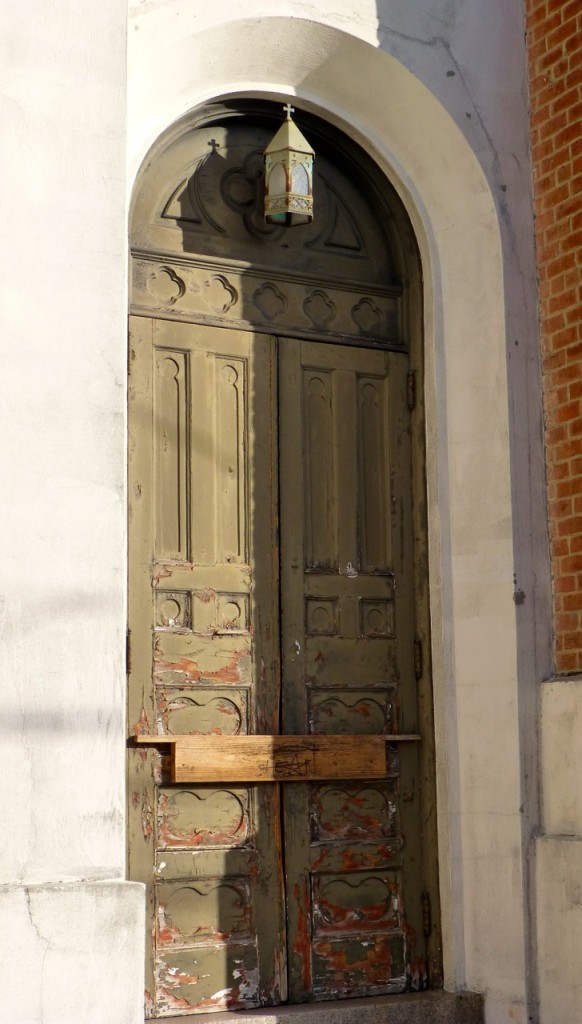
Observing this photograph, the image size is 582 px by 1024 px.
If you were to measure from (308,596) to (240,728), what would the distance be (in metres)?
0.67

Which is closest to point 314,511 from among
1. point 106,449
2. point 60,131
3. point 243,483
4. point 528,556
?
point 243,483

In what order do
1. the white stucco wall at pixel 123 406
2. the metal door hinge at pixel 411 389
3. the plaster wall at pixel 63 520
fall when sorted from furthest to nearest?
1. the metal door hinge at pixel 411 389
2. the white stucco wall at pixel 123 406
3. the plaster wall at pixel 63 520

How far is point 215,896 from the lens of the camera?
5348 mm

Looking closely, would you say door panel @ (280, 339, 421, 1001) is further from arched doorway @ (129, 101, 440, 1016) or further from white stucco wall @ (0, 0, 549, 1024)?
white stucco wall @ (0, 0, 549, 1024)

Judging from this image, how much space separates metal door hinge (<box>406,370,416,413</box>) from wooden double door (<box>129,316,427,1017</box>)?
0.24ft

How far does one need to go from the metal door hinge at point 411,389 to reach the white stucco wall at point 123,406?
0.10m

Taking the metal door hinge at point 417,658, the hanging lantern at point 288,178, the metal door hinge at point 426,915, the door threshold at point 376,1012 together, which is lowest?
the door threshold at point 376,1012

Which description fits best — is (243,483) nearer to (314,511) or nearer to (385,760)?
(314,511)

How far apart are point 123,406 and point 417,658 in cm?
204

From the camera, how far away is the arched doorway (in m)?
5.36

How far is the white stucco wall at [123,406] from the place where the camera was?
439 cm

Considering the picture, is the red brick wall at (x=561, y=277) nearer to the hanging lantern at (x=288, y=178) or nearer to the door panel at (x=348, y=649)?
the door panel at (x=348, y=649)

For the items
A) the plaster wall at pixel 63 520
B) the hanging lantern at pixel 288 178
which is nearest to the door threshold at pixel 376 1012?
the plaster wall at pixel 63 520

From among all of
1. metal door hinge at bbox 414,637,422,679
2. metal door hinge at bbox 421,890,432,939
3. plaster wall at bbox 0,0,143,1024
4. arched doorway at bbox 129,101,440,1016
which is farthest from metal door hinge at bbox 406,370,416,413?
metal door hinge at bbox 421,890,432,939
